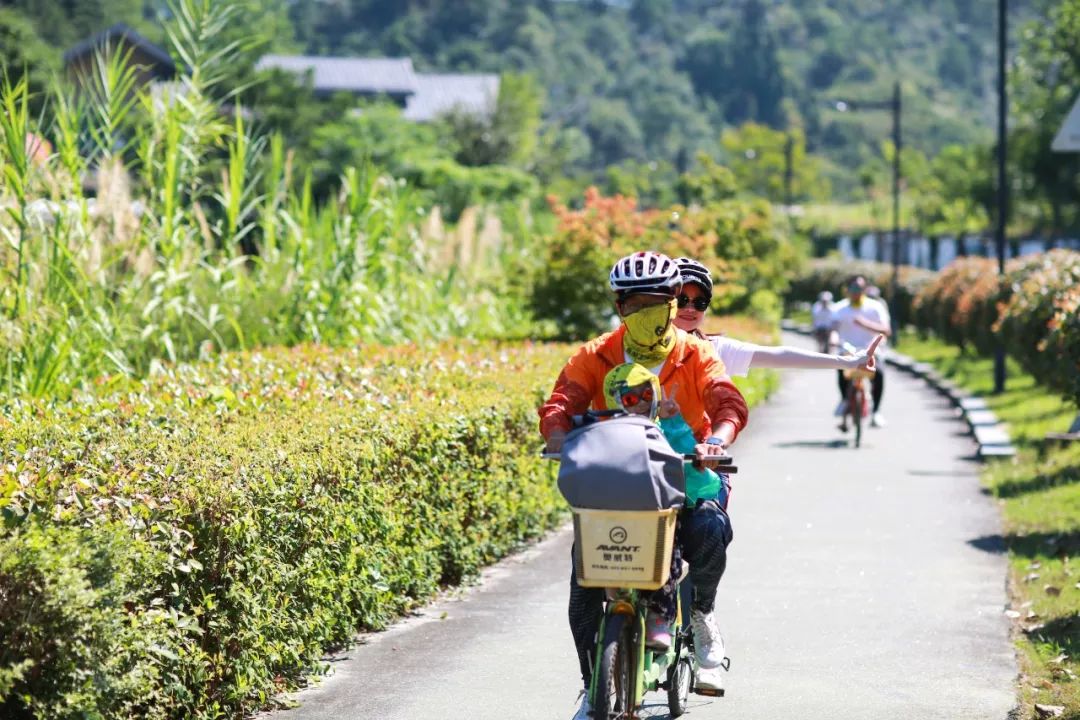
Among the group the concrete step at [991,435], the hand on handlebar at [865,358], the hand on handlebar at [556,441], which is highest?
the hand on handlebar at [865,358]

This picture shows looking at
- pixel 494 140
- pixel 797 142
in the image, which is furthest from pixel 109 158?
pixel 797 142

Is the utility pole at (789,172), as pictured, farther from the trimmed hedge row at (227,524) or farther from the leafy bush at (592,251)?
the trimmed hedge row at (227,524)

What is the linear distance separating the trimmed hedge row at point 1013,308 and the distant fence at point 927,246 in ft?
96.6

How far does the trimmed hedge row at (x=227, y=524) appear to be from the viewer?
539 centimetres

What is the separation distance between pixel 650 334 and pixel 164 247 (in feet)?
24.0

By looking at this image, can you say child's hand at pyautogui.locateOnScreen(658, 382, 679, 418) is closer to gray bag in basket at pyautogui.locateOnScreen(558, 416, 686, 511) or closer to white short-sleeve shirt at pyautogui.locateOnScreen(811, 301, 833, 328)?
gray bag in basket at pyautogui.locateOnScreen(558, 416, 686, 511)

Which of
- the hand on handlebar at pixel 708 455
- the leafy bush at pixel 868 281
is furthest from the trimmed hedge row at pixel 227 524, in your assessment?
the leafy bush at pixel 868 281

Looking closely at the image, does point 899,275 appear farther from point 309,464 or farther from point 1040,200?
point 309,464

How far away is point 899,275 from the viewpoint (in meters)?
51.3

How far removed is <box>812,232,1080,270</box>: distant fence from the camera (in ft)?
276

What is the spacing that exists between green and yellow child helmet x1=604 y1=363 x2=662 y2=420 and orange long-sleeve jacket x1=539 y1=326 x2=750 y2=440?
0.24m

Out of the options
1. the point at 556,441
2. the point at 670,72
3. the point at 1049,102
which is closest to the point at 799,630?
the point at 556,441

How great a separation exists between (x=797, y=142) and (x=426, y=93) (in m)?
28.3

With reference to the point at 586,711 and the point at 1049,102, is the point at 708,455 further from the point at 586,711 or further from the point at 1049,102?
the point at 1049,102
